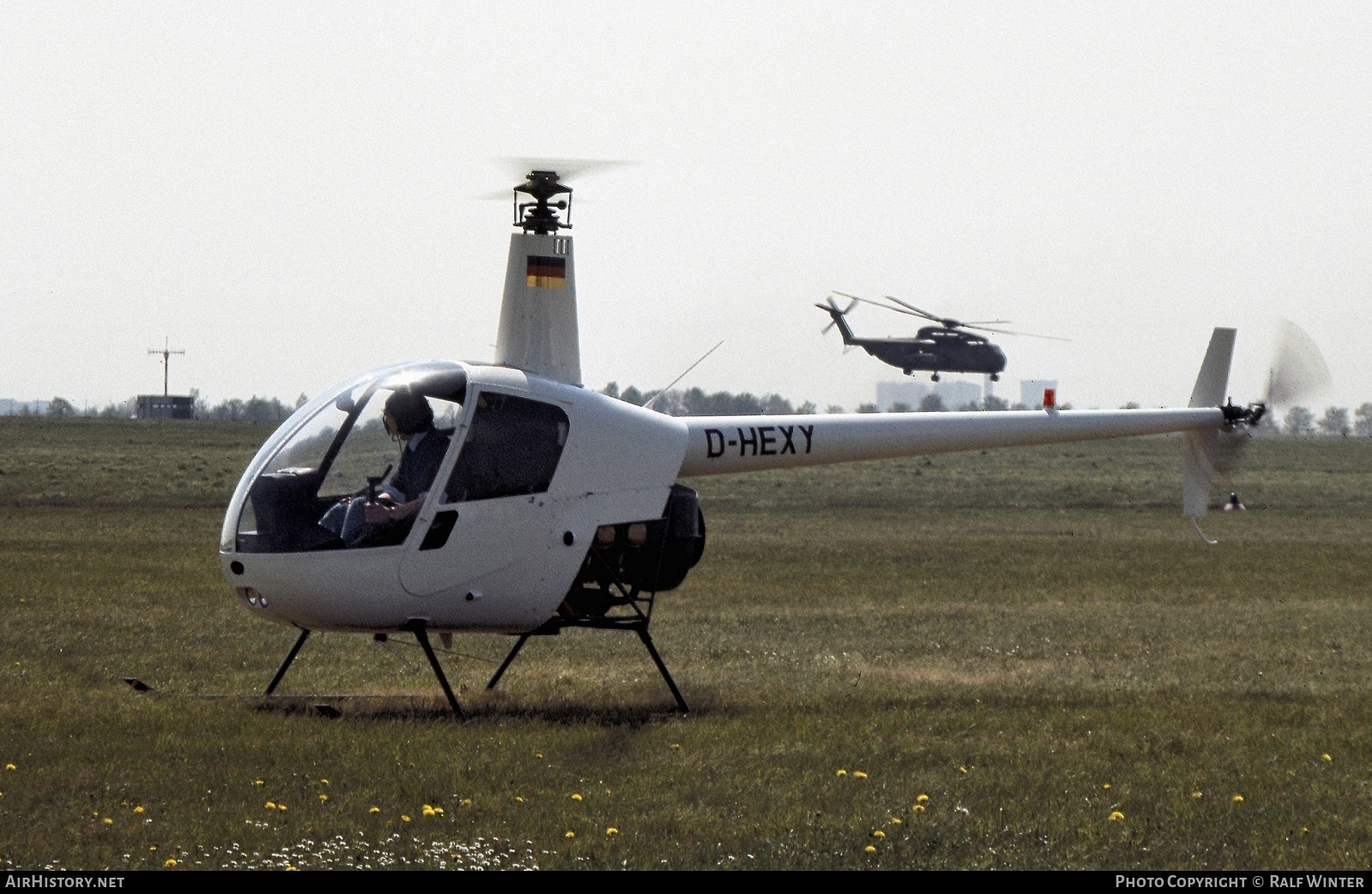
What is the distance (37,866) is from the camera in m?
6.68

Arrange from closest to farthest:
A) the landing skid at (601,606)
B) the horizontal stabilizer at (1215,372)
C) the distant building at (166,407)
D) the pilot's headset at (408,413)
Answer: the pilot's headset at (408,413)
the landing skid at (601,606)
the horizontal stabilizer at (1215,372)
the distant building at (166,407)

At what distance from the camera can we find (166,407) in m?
120

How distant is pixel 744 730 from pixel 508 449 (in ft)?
7.91

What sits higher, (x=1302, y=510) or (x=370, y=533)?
(x=370, y=533)

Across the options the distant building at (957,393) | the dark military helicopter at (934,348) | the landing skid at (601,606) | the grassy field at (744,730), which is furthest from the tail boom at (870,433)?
the distant building at (957,393)

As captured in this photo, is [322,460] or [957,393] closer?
[322,460]

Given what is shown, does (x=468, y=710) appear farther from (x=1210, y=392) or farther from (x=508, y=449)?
(x=1210, y=392)

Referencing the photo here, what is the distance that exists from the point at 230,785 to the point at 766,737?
3.33 metres

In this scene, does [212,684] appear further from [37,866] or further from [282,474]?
[37,866]

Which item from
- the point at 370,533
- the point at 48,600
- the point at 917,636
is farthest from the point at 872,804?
the point at 48,600

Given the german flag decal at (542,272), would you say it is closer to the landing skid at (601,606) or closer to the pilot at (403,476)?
the pilot at (403,476)

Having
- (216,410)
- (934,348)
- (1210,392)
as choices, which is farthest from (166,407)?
(1210,392)

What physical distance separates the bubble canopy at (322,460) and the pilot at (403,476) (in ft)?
0.15

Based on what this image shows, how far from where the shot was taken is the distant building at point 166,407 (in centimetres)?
12038
